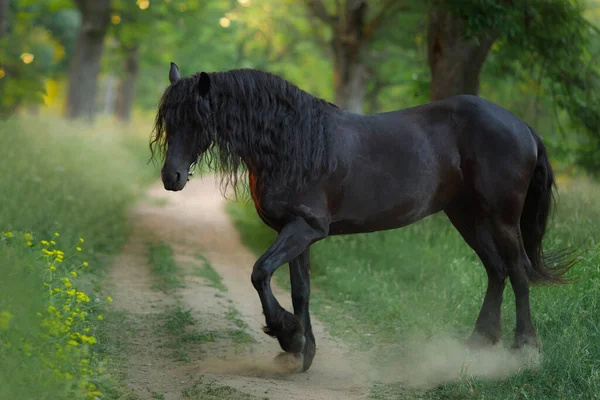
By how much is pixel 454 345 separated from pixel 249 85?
9.50ft

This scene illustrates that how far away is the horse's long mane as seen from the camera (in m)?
5.88

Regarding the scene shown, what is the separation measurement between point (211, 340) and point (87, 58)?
16552 mm

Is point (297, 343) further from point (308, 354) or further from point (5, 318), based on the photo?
point (5, 318)

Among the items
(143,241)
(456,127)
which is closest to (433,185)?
(456,127)

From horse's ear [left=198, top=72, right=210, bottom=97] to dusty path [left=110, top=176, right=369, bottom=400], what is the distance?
83.0 inches

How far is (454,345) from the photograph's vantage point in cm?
691

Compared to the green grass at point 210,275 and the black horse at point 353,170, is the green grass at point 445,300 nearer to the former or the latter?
the black horse at point 353,170

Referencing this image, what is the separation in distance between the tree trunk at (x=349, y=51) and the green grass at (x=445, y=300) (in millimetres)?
7489

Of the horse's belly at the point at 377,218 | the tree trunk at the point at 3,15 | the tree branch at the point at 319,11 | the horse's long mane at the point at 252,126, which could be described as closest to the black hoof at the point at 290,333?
the horse's belly at the point at 377,218

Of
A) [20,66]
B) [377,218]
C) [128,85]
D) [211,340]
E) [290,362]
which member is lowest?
[290,362]

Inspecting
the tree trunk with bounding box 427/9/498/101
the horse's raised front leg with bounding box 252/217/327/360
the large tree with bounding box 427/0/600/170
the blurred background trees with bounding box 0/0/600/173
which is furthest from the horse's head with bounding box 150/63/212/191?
the tree trunk with bounding box 427/9/498/101

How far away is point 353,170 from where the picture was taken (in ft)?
20.9

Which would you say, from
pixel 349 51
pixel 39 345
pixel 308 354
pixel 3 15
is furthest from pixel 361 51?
pixel 39 345

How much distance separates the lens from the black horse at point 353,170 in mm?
5941
